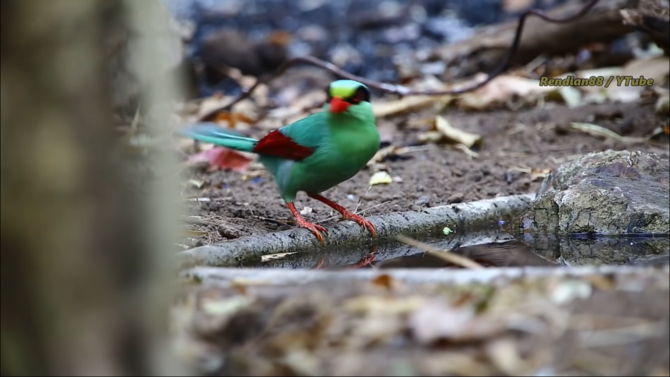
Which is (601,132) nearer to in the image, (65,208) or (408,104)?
(408,104)

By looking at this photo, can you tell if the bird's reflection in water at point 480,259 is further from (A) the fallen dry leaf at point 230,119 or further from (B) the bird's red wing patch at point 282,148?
(A) the fallen dry leaf at point 230,119

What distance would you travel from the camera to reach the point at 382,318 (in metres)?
1.94

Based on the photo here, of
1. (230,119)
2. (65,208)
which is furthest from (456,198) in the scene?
(230,119)

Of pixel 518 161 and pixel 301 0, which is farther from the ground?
pixel 518 161

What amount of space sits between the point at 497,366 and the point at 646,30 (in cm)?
349

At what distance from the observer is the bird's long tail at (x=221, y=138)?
3.53m

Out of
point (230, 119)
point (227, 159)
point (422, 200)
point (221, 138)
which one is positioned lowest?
point (230, 119)

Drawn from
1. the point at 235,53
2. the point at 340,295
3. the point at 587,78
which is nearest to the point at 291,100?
→ the point at 235,53

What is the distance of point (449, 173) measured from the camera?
4551 mm

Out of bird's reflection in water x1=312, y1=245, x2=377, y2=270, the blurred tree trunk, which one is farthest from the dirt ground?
the blurred tree trunk

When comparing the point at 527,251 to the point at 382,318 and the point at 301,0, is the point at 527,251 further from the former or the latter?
the point at 301,0

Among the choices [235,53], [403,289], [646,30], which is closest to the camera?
[403,289]

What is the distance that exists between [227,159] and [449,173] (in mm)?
1353

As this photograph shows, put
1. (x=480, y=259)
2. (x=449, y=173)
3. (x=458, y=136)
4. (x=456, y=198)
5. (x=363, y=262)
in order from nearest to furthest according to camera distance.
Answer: (x=480, y=259) < (x=363, y=262) < (x=456, y=198) < (x=449, y=173) < (x=458, y=136)
